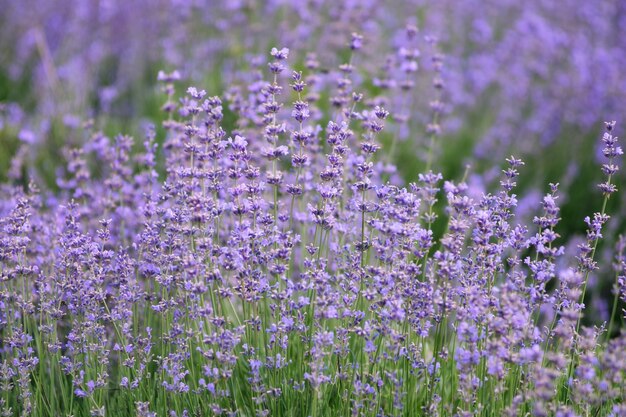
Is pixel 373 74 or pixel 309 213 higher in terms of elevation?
pixel 373 74

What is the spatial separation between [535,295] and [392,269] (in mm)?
468

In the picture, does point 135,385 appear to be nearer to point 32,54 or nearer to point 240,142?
point 240,142

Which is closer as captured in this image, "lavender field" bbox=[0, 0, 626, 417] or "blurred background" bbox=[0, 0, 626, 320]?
"lavender field" bbox=[0, 0, 626, 417]

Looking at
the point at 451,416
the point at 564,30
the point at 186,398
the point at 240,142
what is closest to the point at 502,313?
the point at 451,416

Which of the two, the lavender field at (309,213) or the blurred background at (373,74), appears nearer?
the lavender field at (309,213)

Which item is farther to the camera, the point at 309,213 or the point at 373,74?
the point at 373,74

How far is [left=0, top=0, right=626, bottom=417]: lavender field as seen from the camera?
2457 millimetres

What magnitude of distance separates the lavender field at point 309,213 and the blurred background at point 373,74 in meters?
0.03

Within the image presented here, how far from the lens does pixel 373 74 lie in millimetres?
6219

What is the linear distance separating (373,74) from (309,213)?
327cm

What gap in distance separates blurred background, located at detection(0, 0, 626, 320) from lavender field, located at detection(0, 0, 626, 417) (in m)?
0.03

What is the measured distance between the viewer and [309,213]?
3.18 m

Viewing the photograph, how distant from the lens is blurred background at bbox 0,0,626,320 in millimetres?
5727

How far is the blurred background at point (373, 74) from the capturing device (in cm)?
573
